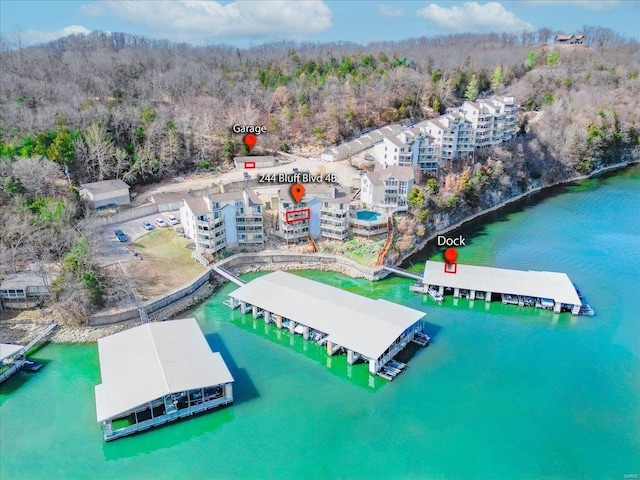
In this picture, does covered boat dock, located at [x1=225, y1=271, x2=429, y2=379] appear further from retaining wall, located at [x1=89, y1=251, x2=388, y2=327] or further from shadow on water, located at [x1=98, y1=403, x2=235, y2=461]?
shadow on water, located at [x1=98, y1=403, x2=235, y2=461]

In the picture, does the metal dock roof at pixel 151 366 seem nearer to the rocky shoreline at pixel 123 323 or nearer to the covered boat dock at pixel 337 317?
the rocky shoreline at pixel 123 323

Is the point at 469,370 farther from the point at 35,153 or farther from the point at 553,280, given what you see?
the point at 35,153

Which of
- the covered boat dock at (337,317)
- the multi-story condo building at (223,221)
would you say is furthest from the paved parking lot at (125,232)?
the covered boat dock at (337,317)

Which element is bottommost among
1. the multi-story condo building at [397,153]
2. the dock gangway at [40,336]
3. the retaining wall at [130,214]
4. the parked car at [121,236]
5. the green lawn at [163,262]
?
the dock gangway at [40,336]

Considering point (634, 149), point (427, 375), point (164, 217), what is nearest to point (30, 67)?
point (164, 217)

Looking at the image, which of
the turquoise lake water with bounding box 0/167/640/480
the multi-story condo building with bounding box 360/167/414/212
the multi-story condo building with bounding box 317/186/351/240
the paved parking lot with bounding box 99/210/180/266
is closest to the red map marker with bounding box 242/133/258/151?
the paved parking lot with bounding box 99/210/180/266

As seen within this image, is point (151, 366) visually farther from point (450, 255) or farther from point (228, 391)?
point (450, 255)
